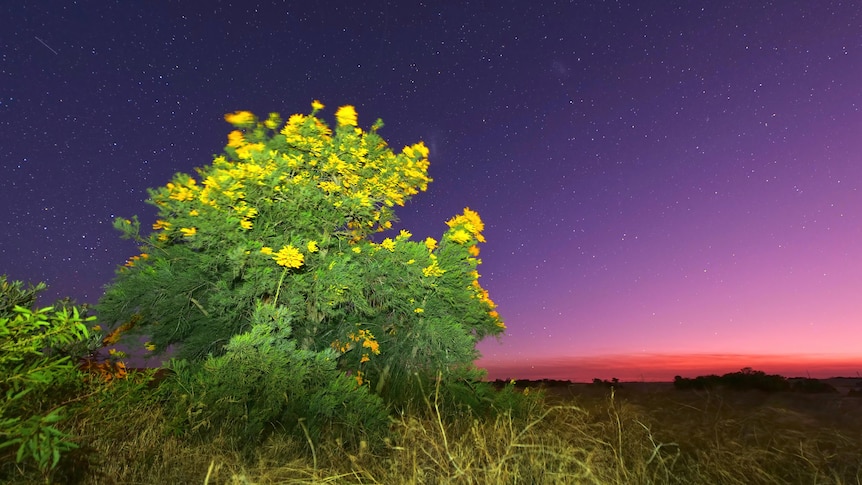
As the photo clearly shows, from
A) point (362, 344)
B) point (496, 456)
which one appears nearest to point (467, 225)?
point (362, 344)

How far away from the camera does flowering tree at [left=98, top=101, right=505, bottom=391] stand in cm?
986

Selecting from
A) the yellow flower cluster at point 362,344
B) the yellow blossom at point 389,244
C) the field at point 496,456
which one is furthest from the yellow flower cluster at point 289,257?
the field at point 496,456

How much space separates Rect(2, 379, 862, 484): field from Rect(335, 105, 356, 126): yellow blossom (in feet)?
22.6

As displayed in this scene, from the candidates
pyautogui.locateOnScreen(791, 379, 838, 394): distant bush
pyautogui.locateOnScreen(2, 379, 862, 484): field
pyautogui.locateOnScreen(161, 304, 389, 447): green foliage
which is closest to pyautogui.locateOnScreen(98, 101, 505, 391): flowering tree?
pyautogui.locateOnScreen(161, 304, 389, 447): green foliage

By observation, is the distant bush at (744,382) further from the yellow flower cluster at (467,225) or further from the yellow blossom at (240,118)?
the yellow blossom at (240,118)

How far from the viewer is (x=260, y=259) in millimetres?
9703

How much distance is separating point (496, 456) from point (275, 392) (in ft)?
14.1

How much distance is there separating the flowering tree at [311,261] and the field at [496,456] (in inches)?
153

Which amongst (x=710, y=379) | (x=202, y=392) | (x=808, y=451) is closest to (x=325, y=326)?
(x=202, y=392)

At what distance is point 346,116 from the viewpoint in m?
11.4

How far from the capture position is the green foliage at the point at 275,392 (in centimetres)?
700

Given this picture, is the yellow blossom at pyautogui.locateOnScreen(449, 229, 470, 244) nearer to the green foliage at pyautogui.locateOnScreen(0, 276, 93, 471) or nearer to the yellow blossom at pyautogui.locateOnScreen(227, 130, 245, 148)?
the yellow blossom at pyautogui.locateOnScreen(227, 130, 245, 148)

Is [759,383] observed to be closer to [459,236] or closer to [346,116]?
[459,236]

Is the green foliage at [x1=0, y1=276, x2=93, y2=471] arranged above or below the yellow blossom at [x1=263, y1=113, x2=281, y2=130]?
below
